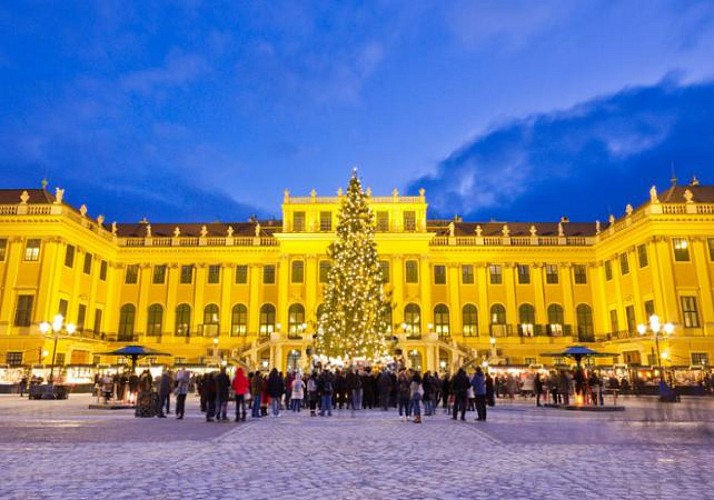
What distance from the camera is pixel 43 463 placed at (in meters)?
8.41

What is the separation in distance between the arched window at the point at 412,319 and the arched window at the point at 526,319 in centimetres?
901

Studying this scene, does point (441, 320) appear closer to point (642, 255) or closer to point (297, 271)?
point (297, 271)

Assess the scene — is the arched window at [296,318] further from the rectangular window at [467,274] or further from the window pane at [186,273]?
the rectangular window at [467,274]

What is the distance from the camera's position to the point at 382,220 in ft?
162

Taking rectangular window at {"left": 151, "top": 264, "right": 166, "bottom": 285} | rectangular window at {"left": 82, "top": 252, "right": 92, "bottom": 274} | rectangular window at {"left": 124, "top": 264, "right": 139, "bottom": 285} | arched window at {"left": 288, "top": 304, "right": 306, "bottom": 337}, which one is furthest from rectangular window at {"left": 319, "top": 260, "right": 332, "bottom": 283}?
rectangular window at {"left": 82, "top": 252, "right": 92, "bottom": 274}

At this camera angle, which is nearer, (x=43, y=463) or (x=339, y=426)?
(x=43, y=463)

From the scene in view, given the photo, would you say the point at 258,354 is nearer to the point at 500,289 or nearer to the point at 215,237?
the point at 215,237

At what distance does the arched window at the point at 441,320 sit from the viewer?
48.7 metres

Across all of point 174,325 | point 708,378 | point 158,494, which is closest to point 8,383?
point 174,325

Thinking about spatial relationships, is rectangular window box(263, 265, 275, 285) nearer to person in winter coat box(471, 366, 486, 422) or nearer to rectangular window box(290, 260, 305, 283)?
rectangular window box(290, 260, 305, 283)

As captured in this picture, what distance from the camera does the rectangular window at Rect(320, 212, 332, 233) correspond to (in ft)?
161

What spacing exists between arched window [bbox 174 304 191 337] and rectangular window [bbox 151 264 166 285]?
2.90 metres

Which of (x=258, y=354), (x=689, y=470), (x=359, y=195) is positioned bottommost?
(x=689, y=470)

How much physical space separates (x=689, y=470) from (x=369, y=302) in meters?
24.1
